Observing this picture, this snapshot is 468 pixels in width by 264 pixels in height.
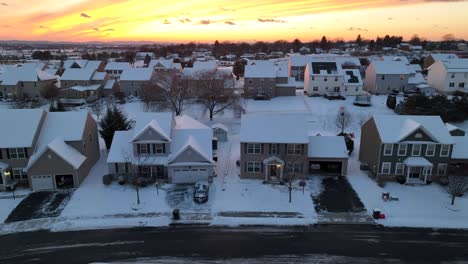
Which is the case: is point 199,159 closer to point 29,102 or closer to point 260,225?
point 260,225

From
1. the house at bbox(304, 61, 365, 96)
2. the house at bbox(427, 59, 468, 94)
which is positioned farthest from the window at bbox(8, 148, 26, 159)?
the house at bbox(427, 59, 468, 94)

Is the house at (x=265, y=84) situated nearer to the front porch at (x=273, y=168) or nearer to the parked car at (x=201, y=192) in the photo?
the front porch at (x=273, y=168)

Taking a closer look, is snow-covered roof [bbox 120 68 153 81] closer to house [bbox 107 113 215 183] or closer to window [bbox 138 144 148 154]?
house [bbox 107 113 215 183]

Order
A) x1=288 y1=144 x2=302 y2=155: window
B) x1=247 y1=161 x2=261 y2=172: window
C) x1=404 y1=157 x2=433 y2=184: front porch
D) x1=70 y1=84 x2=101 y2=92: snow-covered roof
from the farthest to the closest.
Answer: x1=70 y1=84 x2=101 y2=92: snow-covered roof, x1=247 y1=161 x2=261 y2=172: window, x1=288 y1=144 x2=302 y2=155: window, x1=404 y1=157 x2=433 y2=184: front porch

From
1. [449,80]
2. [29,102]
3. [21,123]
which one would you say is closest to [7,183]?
[21,123]

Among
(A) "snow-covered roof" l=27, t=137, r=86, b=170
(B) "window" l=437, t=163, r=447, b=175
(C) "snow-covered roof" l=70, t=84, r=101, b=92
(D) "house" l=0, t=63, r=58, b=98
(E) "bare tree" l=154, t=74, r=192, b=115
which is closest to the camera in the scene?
(A) "snow-covered roof" l=27, t=137, r=86, b=170

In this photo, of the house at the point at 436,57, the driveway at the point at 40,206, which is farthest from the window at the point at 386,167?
the house at the point at 436,57
